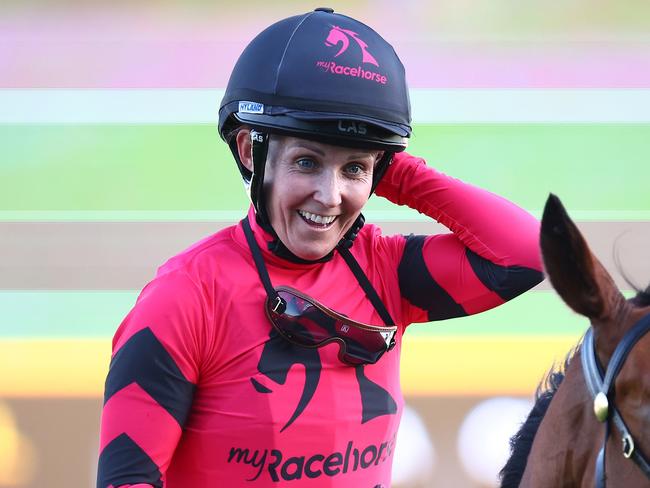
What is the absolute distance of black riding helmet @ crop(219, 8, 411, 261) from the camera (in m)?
1.50

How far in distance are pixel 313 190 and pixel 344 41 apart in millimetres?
278

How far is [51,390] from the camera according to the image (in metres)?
3.27

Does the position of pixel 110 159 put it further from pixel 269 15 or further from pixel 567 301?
pixel 567 301

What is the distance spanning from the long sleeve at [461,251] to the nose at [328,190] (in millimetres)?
256

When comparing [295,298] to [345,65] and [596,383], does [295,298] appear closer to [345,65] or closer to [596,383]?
[345,65]

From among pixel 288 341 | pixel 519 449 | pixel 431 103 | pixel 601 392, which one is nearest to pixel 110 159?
pixel 431 103

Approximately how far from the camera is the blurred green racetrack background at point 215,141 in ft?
11.2

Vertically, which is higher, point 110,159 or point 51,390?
point 110,159

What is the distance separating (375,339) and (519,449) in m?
0.31

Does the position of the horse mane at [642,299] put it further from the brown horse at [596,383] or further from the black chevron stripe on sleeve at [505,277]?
the black chevron stripe on sleeve at [505,277]

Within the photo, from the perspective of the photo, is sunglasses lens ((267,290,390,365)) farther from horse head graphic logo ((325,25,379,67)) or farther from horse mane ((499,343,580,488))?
horse head graphic logo ((325,25,379,67))

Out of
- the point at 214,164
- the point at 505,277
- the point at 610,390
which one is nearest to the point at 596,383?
the point at 610,390

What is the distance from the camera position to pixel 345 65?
5.03ft

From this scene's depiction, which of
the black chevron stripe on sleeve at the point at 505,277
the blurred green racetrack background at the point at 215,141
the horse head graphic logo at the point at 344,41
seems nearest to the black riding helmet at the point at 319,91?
the horse head graphic logo at the point at 344,41
